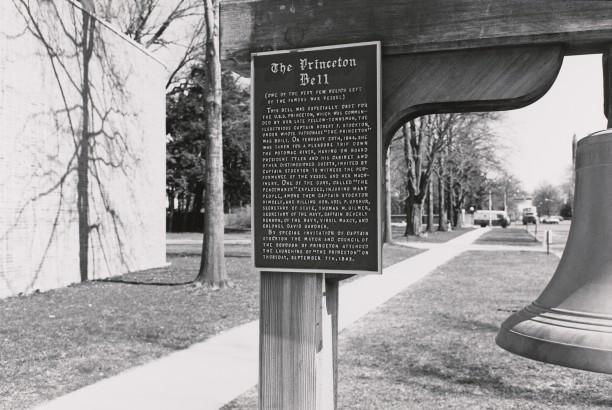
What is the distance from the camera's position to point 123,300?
35.4 feet

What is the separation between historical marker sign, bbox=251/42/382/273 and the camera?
116 inches

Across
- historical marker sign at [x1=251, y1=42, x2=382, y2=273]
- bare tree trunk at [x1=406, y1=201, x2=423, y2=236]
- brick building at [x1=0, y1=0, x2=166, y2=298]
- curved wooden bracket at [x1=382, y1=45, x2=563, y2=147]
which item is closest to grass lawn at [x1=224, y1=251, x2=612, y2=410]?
historical marker sign at [x1=251, y1=42, x2=382, y2=273]

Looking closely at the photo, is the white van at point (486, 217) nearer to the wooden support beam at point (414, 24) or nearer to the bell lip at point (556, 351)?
the wooden support beam at point (414, 24)

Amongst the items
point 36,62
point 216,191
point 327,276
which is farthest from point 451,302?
point 36,62

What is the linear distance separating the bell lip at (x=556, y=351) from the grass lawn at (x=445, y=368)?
2.58 metres

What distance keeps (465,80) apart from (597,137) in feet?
2.21

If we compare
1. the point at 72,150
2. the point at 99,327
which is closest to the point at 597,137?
the point at 99,327

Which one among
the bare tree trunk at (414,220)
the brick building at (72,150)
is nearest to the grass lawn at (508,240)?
the bare tree trunk at (414,220)

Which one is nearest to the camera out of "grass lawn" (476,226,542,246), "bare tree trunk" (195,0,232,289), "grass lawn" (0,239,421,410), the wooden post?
the wooden post

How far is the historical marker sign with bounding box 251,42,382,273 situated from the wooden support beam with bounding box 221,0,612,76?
3.7 inches

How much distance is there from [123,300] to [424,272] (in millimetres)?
8704

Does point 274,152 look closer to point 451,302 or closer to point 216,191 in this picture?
point 451,302

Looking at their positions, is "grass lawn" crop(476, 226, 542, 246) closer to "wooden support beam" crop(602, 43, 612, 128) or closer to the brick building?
the brick building

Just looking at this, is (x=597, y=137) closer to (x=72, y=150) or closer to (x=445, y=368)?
(x=445, y=368)
